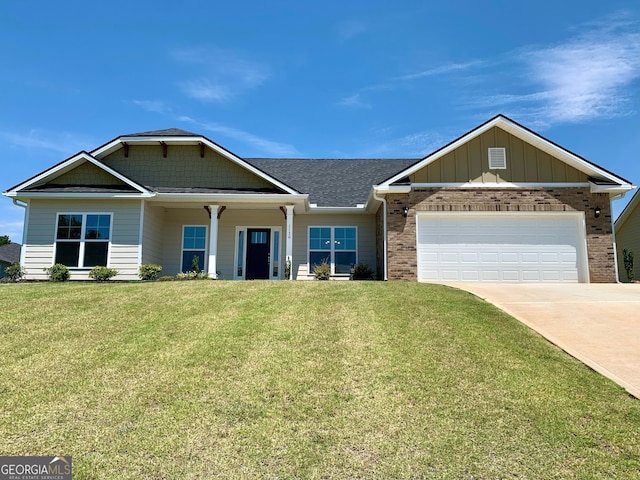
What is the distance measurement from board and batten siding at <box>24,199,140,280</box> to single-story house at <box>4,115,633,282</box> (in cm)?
4

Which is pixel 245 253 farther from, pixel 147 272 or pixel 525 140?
pixel 525 140

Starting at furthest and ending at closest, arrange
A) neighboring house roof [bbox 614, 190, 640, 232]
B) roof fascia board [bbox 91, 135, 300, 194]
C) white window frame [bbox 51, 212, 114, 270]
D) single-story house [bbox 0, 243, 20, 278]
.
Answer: single-story house [bbox 0, 243, 20, 278], neighboring house roof [bbox 614, 190, 640, 232], roof fascia board [bbox 91, 135, 300, 194], white window frame [bbox 51, 212, 114, 270]

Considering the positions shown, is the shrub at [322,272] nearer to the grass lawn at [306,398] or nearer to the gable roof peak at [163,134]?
the gable roof peak at [163,134]

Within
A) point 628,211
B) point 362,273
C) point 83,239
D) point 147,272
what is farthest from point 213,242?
point 628,211

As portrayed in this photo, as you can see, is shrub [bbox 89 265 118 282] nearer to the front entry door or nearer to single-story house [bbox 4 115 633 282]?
single-story house [bbox 4 115 633 282]

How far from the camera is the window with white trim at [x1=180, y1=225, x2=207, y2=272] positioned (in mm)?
17500

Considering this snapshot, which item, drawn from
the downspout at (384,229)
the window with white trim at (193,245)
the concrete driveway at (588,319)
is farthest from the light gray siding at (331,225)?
the concrete driveway at (588,319)

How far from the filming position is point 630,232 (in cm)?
2139

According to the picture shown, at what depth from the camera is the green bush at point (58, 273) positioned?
1491cm

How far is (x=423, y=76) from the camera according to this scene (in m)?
15.5

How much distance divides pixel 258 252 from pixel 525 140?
10630 mm

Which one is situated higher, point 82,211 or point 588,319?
point 82,211

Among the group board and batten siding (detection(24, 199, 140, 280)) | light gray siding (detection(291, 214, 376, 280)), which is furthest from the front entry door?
board and batten siding (detection(24, 199, 140, 280))

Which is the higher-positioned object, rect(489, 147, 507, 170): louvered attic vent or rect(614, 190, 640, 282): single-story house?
rect(489, 147, 507, 170): louvered attic vent
